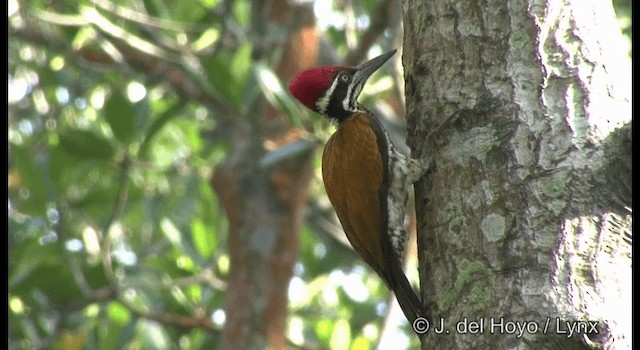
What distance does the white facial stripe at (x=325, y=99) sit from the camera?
4352mm

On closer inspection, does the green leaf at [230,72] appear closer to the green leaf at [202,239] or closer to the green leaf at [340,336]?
the green leaf at [202,239]

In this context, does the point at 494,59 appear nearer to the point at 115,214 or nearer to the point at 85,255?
the point at 115,214

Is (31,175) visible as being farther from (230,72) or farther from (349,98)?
(349,98)

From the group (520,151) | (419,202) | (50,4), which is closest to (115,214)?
(50,4)

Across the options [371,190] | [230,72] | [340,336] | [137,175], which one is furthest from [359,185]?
[137,175]

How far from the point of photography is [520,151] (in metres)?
3.01

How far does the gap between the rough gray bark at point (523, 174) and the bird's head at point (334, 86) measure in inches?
34.0

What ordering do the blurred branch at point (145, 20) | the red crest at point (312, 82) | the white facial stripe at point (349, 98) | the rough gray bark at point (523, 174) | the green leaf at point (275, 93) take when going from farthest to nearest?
1. the blurred branch at point (145, 20)
2. the green leaf at point (275, 93)
3. the white facial stripe at point (349, 98)
4. the red crest at point (312, 82)
5. the rough gray bark at point (523, 174)

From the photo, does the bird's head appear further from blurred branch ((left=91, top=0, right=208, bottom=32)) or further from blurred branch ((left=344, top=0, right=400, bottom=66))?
blurred branch ((left=91, top=0, right=208, bottom=32))

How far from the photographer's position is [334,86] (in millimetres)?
4355

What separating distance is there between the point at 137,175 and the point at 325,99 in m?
2.81

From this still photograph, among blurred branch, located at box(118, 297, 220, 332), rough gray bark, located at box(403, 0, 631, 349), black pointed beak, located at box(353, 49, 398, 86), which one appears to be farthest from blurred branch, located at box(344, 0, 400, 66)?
rough gray bark, located at box(403, 0, 631, 349)

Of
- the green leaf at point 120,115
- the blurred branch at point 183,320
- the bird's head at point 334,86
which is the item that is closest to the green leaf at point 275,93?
the bird's head at point 334,86

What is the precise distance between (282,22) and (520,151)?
3665 millimetres
